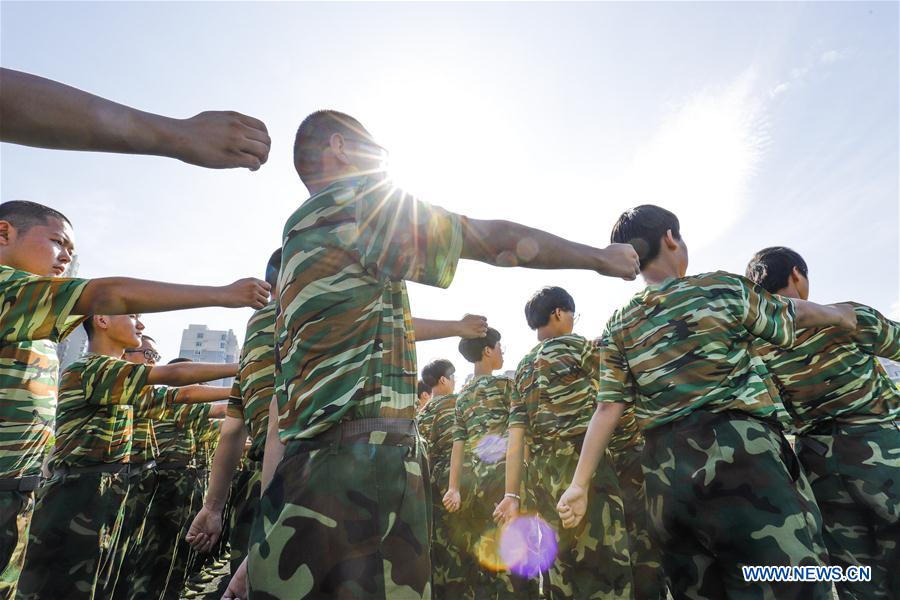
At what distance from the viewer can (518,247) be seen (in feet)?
5.60

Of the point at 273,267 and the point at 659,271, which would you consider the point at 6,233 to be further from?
the point at 659,271

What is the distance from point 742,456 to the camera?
229cm

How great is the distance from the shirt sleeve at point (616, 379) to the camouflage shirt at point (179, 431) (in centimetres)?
648

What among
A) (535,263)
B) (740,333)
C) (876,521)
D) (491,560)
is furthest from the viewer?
(491,560)

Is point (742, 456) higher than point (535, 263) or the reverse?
the reverse

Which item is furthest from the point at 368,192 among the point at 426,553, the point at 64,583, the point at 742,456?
the point at 64,583

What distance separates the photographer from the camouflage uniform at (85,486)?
3.66m

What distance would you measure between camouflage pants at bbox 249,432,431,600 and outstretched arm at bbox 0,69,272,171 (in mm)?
923

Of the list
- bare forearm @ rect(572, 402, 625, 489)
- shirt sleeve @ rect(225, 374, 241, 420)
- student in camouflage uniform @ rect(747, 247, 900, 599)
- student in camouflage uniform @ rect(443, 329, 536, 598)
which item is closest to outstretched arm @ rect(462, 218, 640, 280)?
bare forearm @ rect(572, 402, 625, 489)

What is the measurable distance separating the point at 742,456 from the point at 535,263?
1.49 meters

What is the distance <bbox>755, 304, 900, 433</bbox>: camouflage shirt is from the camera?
11.1ft

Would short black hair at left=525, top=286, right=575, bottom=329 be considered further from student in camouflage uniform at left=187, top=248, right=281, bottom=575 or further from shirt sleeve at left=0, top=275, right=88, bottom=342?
shirt sleeve at left=0, top=275, right=88, bottom=342

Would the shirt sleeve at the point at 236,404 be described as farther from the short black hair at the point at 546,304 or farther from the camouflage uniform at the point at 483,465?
the camouflage uniform at the point at 483,465

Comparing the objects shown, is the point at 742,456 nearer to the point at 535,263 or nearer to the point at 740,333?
the point at 740,333
